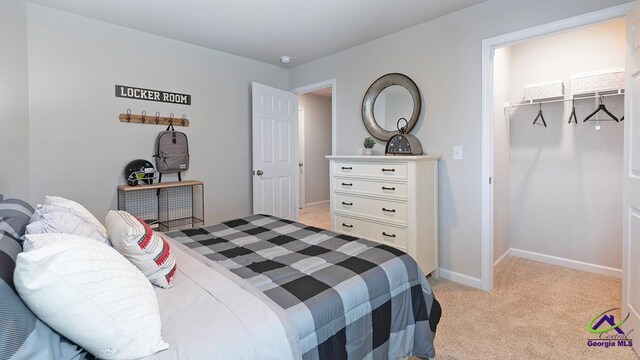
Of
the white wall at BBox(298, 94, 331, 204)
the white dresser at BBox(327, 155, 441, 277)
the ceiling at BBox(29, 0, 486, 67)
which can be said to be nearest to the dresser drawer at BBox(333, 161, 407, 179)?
the white dresser at BBox(327, 155, 441, 277)

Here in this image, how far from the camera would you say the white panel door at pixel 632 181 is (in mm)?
1741

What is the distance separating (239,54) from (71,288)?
3532 mm

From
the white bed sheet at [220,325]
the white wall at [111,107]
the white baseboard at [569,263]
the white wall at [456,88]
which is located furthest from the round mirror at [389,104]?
the white bed sheet at [220,325]

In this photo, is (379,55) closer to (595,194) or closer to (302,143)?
(595,194)

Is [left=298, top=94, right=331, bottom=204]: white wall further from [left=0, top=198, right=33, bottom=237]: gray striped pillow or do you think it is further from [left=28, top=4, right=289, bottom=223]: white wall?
[left=0, top=198, right=33, bottom=237]: gray striped pillow

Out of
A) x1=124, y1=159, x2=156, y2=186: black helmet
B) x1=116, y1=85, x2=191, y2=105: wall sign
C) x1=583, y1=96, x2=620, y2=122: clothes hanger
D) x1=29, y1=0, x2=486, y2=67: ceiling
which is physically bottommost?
x1=124, y1=159, x2=156, y2=186: black helmet

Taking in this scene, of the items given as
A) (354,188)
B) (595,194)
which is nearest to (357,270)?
(354,188)

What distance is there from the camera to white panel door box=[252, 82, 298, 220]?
150 inches

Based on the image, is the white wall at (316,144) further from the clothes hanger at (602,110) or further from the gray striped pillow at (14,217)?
the gray striped pillow at (14,217)

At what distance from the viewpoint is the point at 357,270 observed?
4.58 feet

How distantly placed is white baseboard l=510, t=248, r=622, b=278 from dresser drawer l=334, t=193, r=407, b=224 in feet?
5.63

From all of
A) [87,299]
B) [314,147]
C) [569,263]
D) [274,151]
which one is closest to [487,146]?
[569,263]

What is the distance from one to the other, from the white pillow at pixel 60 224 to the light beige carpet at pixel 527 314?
73.1 inches

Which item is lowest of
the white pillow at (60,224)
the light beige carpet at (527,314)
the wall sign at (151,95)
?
the light beige carpet at (527,314)
